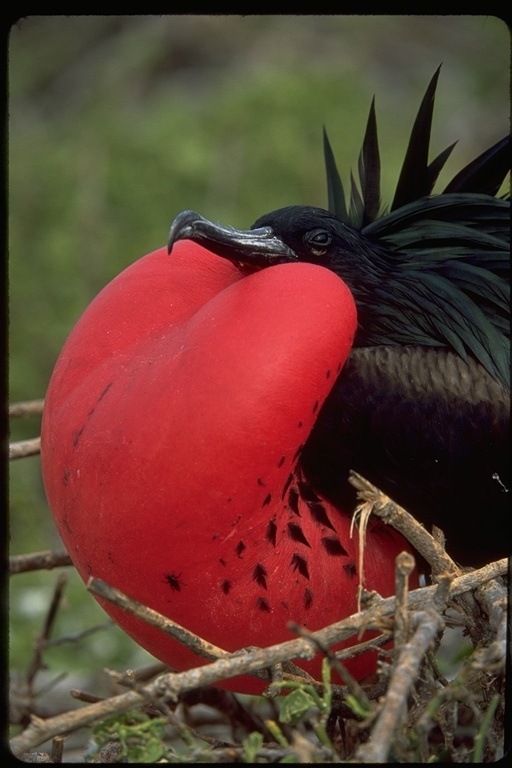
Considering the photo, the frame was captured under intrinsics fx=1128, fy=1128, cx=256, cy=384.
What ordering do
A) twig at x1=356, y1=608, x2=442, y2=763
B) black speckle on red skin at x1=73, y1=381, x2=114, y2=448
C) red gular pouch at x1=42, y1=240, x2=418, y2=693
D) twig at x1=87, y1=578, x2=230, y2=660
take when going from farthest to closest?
black speckle on red skin at x1=73, y1=381, x2=114, y2=448 < red gular pouch at x1=42, y1=240, x2=418, y2=693 < twig at x1=87, y1=578, x2=230, y2=660 < twig at x1=356, y1=608, x2=442, y2=763

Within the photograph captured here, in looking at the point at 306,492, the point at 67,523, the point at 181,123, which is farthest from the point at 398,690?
the point at 181,123

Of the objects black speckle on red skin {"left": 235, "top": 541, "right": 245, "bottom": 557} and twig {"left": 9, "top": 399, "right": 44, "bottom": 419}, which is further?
twig {"left": 9, "top": 399, "right": 44, "bottom": 419}

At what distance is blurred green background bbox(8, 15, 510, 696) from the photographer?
430cm

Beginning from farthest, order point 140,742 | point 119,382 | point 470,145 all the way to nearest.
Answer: point 470,145 < point 119,382 < point 140,742

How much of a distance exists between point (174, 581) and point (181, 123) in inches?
138

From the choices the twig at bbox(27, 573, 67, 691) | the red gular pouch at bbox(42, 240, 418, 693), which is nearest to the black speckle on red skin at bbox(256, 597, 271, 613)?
the red gular pouch at bbox(42, 240, 418, 693)

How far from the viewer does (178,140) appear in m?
4.60

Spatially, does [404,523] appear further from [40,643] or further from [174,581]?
[40,643]

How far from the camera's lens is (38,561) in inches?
83.0

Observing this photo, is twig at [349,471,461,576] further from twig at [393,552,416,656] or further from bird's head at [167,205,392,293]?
bird's head at [167,205,392,293]

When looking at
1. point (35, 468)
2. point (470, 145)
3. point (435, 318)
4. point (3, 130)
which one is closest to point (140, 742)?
point (435, 318)

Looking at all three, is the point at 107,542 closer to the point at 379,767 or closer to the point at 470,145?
the point at 379,767
